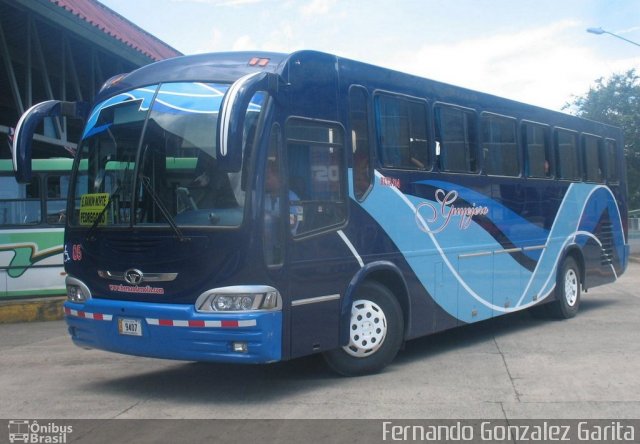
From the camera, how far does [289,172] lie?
6824 millimetres

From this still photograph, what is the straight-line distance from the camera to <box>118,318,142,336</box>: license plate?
22.0 ft

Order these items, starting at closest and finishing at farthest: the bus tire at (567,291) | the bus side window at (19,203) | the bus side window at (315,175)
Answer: the bus side window at (315,175) < the bus tire at (567,291) < the bus side window at (19,203)

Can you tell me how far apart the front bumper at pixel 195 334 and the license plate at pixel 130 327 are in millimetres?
25

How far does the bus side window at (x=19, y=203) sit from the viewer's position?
44.5 ft

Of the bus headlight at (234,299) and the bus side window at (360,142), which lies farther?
the bus side window at (360,142)

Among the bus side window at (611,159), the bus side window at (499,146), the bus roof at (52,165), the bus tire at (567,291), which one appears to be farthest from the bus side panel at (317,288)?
A: the bus roof at (52,165)

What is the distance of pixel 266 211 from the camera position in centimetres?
652

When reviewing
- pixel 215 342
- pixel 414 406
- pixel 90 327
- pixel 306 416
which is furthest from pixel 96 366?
pixel 414 406

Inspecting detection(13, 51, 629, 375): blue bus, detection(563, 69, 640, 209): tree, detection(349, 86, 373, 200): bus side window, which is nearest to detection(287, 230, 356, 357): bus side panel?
detection(13, 51, 629, 375): blue bus

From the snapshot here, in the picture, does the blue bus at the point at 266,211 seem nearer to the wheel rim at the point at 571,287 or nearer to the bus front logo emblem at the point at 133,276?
the bus front logo emblem at the point at 133,276

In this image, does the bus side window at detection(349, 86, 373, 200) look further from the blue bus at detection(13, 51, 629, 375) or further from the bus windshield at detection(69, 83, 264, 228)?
the bus windshield at detection(69, 83, 264, 228)

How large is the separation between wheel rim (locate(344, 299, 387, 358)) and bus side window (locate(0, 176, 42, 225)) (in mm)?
8226

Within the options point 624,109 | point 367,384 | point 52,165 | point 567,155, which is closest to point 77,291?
point 367,384

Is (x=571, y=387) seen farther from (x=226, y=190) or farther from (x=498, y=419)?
(x=226, y=190)
